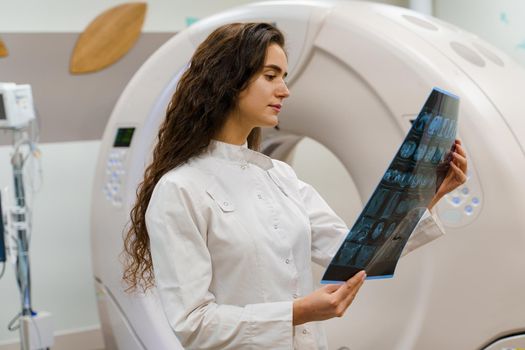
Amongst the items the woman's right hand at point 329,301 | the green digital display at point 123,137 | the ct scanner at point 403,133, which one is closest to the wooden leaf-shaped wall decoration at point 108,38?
the green digital display at point 123,137

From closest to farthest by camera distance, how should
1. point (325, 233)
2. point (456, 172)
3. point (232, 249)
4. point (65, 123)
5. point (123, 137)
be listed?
point (232, 249)
point (456, 172)
point (325, 233)
point (123, 137)
point (65, 123)

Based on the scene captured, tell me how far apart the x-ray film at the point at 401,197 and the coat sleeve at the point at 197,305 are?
0.45ft

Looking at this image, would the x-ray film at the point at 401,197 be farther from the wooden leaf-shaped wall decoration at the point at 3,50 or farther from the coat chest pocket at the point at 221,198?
the wooden leaf-shaped wall decoration at the point at 3,50

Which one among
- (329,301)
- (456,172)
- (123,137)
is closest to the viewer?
(329,301)

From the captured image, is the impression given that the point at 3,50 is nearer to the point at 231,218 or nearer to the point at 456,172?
the point at 231,218

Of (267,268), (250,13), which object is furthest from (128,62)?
(267,268)

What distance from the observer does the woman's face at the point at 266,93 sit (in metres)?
1.40

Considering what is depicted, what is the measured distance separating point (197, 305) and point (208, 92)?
1.25ft

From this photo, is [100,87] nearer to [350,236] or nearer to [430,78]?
[430,78]

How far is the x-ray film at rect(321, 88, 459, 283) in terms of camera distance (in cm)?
123

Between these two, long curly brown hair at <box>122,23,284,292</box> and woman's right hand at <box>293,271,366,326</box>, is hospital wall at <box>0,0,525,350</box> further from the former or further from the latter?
woman's right hand at <box>293,271,366,326</box>

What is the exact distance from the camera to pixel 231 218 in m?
1.37

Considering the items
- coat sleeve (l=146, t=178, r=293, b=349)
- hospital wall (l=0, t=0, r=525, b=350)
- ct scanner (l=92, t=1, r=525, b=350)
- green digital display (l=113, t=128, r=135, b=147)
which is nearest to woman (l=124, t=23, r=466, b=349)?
coat sleeve (l=146, t=178, r=293, b=349)

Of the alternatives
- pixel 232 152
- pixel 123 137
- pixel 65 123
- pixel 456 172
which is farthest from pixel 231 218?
pixel 65 123
